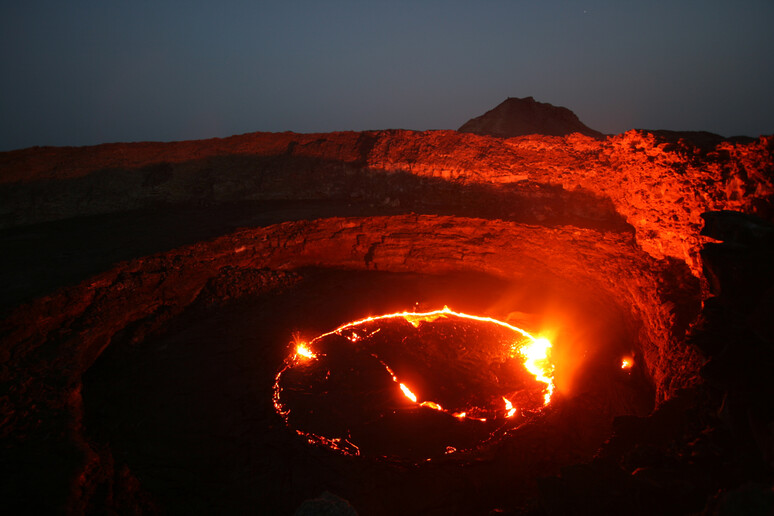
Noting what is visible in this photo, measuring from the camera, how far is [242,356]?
7.90 meters

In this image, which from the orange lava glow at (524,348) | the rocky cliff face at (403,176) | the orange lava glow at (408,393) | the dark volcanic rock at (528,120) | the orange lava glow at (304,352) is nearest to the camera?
the orange lava glow at (408,393)

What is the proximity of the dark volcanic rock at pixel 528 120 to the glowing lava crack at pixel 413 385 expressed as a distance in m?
15.7

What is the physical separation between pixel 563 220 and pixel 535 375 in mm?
5124

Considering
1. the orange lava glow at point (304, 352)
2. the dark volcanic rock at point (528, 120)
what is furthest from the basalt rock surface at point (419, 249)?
the dark volcanic rock at point (528, 120)

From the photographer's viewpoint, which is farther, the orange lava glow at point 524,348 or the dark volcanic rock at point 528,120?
the dark volcanic rock at point 528,120

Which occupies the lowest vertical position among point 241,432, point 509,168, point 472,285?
point 241,432

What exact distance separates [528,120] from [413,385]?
1935 cm

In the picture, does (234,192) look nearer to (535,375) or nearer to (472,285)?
(472,285)

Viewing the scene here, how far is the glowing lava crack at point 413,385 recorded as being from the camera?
611 centimetres

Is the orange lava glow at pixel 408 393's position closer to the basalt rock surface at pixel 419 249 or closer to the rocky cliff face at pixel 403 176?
the basalt rock surface at pixel 419 249

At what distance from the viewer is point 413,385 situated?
23.4 ft

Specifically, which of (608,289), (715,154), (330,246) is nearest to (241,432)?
(330,246)

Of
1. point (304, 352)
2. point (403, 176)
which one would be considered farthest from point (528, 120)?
point (304, 352)

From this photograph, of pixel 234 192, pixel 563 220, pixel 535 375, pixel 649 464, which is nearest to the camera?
pixel 649 464
